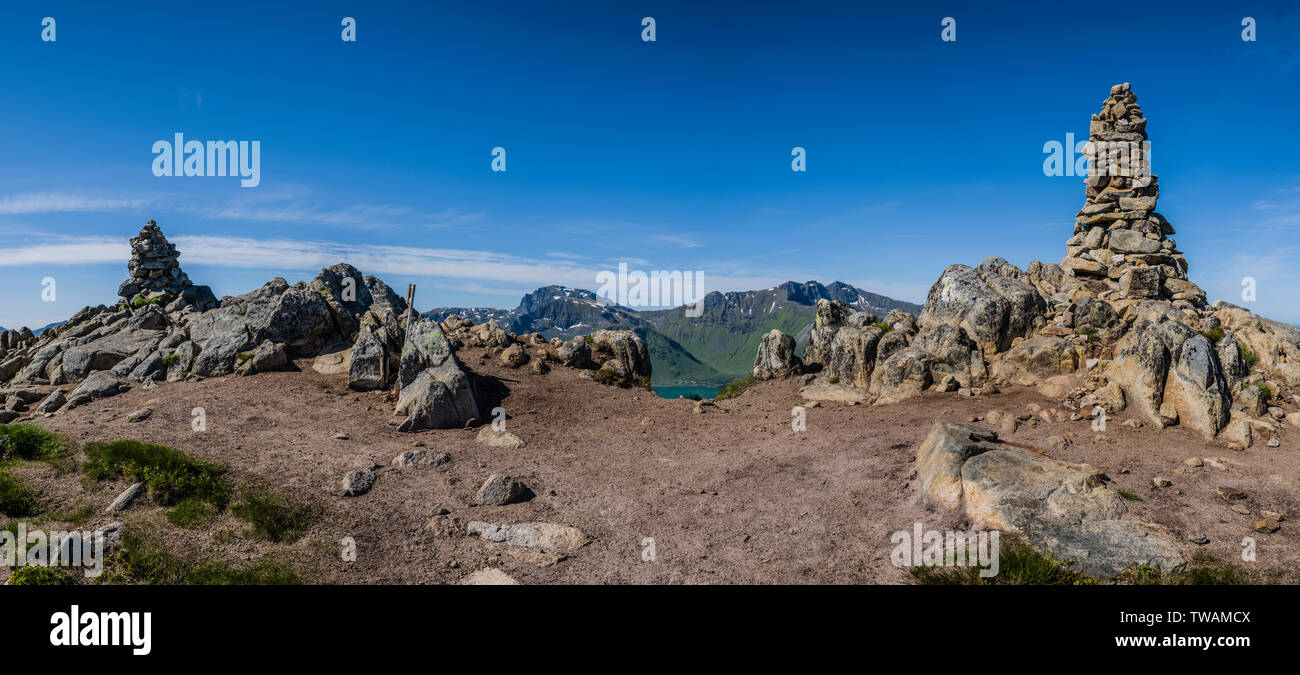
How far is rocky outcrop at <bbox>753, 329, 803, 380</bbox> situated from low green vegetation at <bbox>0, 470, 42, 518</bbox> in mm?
27901

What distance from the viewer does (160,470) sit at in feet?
51.0

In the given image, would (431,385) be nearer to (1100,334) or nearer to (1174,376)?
(1174,376)

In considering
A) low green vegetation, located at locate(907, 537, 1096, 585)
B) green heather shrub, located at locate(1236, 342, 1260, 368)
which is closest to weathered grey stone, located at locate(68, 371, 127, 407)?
low green vegetation, located at locate(907, 537, 1096, 585)

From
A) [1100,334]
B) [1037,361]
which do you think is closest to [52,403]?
[1037,361]

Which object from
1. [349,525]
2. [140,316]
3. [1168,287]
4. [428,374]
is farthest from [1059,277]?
[140,316]

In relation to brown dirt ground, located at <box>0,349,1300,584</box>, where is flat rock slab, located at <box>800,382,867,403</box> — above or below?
above

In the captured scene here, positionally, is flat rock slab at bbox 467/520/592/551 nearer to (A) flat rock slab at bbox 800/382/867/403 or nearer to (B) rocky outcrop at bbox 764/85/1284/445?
(A) flat rock slab at bbox 800/382/867/403

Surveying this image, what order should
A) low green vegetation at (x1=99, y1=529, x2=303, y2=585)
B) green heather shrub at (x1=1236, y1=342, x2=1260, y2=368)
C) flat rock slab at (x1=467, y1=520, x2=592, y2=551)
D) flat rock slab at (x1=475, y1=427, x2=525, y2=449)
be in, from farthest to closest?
flat rock slab at (x1=475, y1=427, x2=525, y2=449)
green heather shrub at (x1=1236, y1=342, x2=1260, y2=368)
flat rock slab at (x1=467, y1=520, x2=592, y2=551)
low green vegetation at (x1=99, y1=529, x2=303, y2=585)

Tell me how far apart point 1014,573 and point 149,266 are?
178ft

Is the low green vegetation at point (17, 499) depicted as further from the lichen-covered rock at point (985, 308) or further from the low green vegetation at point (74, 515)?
the lichen-covered rock at point (985, 308)

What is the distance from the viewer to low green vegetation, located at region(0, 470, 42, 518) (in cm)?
1358

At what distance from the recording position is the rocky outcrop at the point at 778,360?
3156cm

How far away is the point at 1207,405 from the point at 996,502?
10.0 m

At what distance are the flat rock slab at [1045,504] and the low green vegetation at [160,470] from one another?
19.5 m
